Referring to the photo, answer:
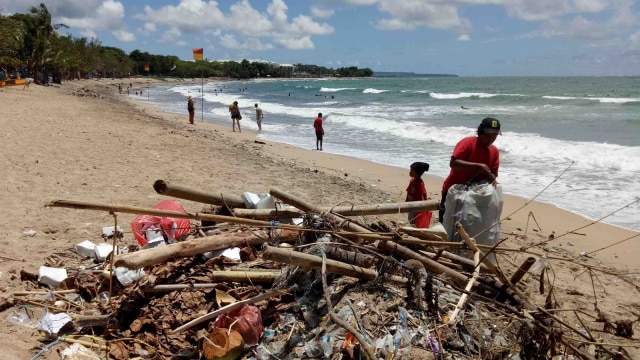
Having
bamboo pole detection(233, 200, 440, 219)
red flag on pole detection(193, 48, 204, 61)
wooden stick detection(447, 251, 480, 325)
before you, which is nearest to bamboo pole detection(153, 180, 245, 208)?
bamboo pole detection(233, 200, 440, 219)

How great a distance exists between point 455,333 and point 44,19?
4336 cm

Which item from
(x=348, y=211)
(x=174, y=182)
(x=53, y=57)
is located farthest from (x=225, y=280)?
(x=53, y=57)

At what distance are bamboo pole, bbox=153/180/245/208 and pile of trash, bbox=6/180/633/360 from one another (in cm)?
2

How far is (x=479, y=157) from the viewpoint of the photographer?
3.79m

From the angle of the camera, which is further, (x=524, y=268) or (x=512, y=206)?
(x=512, y=206)

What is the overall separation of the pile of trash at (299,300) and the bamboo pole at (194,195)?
0.06 ft

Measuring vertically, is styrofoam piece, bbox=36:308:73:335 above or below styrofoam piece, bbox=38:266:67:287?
below

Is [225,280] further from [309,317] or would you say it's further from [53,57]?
[53,57]

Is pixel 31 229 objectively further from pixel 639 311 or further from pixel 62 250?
pixel 639 311

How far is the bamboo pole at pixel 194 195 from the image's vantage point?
328 centimetres

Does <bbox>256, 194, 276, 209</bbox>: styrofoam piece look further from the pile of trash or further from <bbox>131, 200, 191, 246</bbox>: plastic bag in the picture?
<bbox>131, 200, 191, 246</bbox>: plastic bag

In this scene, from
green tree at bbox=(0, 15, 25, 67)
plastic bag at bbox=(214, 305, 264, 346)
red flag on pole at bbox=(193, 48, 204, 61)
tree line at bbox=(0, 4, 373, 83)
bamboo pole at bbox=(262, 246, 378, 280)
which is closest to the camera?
bamboo pole at bbox=(262, 246, 378, 280)

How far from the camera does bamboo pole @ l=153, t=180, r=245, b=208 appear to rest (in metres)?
3.28

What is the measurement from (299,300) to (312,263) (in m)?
0.40
